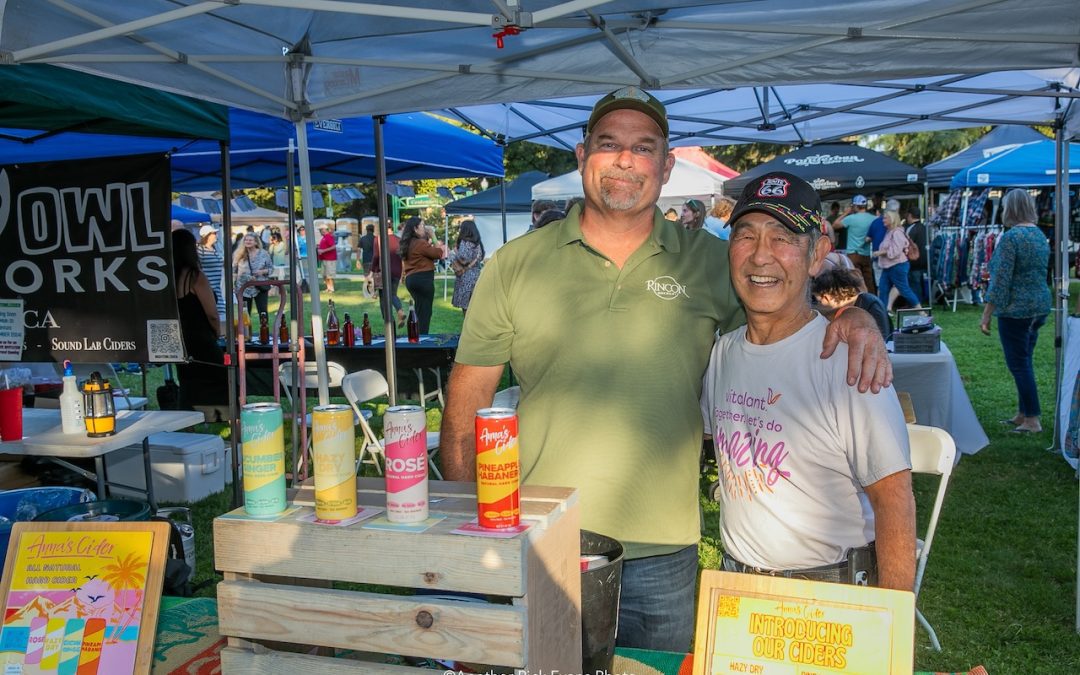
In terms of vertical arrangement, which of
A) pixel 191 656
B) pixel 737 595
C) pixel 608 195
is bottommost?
pixel 191 656

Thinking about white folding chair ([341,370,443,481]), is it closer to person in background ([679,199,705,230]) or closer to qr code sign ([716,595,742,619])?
qr code sign ([716,595,742,619])

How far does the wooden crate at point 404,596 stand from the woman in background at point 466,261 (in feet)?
29.4

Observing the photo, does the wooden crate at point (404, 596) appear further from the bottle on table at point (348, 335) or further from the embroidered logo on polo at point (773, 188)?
the bottle on table at point (348, 335)

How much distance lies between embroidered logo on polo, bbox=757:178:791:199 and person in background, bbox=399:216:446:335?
9695 millimetres

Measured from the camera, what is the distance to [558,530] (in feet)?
4.81

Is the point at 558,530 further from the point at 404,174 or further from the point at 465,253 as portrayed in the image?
the point at 465,253

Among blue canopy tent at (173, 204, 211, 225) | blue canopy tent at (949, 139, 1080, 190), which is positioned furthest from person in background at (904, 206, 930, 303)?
blue canopy tent at (173, 204, 211, 225)

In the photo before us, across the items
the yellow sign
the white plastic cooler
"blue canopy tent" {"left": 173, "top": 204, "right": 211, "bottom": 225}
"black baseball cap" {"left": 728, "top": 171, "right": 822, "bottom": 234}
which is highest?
"blue canopy tent" {"left": 173, "top": 204, "right": 211, "bottom": 225}

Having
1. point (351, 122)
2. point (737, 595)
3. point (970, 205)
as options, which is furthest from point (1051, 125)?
point (970, 205)

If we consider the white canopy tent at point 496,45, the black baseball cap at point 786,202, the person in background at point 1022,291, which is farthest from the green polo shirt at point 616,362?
the person in background at point 1022,291

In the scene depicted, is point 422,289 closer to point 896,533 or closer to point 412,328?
point 412,328

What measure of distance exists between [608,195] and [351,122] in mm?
5514

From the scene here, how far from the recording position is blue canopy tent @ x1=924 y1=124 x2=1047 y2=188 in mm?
16014

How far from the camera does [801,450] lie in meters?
1.70
